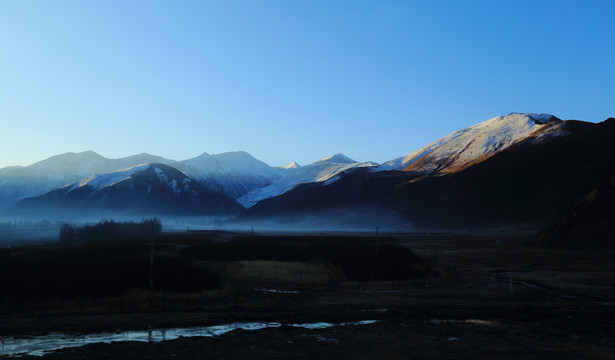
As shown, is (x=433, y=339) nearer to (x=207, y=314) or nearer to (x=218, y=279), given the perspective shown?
(x=207, y=314)

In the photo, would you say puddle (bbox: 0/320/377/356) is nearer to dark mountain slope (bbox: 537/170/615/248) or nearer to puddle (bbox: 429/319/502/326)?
puddle (bbox: 429/319/502/326)

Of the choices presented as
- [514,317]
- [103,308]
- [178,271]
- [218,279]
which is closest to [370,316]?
[514,317]

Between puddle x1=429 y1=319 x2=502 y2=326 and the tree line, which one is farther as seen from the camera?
the tree line

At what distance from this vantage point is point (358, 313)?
31000 mm

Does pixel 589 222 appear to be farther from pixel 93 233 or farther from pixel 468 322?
pixel 93 233

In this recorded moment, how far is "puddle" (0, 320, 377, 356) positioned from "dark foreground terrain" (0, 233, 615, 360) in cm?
92

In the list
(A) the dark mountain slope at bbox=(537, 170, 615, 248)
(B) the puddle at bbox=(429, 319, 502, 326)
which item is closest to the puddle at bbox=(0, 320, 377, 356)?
(B) the puddle at bbox=(429, 319, 502, 326)

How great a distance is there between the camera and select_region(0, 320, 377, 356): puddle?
21844mm

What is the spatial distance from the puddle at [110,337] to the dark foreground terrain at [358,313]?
0.92m

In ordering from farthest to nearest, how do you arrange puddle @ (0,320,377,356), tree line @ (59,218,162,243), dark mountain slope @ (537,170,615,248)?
tree line @ (59,218,162,243), dark mountain slope @ (537,170,615,248), puddle @ (0,320,377,356)

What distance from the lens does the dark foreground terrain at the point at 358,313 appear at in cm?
2133

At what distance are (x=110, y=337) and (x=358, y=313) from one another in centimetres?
1466

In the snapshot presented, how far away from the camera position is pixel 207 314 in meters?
30.3

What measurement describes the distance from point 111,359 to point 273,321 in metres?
10.6
